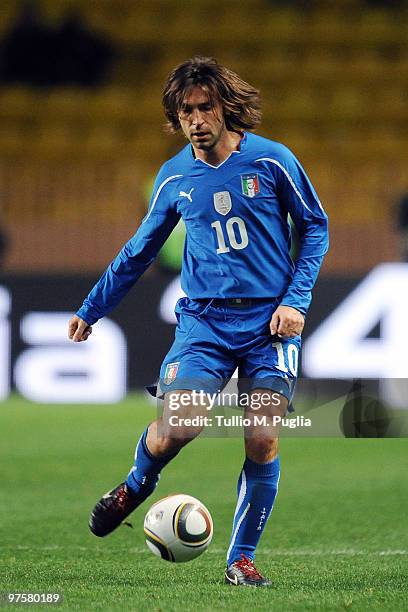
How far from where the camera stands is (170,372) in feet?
14.2

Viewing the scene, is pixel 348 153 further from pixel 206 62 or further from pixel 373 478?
pixel 206 62

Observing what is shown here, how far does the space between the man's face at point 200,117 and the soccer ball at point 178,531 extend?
124 cm

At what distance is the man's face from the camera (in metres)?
4.24

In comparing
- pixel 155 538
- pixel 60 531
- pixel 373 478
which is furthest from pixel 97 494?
pixel 155 538

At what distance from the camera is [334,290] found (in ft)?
35.2

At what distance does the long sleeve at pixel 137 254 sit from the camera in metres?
4.50

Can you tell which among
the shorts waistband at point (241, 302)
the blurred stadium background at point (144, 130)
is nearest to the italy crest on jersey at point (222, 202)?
the shorts waistband at point (241, 302)

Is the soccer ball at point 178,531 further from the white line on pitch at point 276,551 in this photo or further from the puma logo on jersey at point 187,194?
the puma logo on jersey at point 187,194

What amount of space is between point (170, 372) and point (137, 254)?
48 centimetres

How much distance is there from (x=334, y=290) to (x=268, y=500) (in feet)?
21.3

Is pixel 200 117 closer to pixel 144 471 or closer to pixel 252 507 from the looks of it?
pixel 144 471

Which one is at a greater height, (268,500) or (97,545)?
(268,500)

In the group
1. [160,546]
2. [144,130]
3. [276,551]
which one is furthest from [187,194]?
[144,130]

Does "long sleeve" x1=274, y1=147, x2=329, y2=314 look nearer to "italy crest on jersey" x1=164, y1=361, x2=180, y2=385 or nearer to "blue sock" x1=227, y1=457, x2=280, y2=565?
"italy crest on jersey" x1=164, y1=361, x2=180, y2=385
